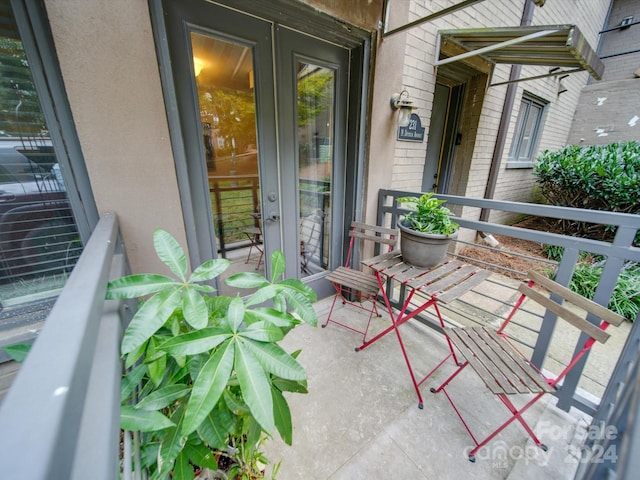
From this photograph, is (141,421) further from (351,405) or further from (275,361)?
(351,405)

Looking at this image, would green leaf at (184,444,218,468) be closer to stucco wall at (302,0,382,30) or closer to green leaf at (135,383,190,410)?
green leaf at (135,383,190,410)

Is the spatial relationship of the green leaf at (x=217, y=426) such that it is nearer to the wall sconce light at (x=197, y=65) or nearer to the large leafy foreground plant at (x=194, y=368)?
the large leafy foreground plant at (x=194, y=368)

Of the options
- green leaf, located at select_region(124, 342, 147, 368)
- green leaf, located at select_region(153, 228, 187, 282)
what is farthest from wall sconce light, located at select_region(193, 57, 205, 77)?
green leaf, located at select_region(124, 342, 147, 368)

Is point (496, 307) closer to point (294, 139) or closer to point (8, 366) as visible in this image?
point (294, 139)

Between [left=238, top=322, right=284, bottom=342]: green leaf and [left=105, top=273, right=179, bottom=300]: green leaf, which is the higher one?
[left=105, top=273, right=179, bottom=300]: green leaf

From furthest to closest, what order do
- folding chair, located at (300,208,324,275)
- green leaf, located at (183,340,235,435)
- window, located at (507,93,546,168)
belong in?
window, located at (507,93,546,168) → folding chair, located at (300,208,324,275) → green leaf, located at (183,340,235,435)

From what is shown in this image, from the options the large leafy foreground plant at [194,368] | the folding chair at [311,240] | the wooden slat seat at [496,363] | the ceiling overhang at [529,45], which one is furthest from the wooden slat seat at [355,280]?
the ceiling overhang at [529,45]

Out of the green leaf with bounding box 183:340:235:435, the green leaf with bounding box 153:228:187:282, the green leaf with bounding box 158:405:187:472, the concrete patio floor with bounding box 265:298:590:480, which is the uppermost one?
the green leaf with bounding box 153:228:187:282

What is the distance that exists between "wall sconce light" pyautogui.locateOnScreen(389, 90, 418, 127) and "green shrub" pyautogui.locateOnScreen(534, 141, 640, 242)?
3.74 meters

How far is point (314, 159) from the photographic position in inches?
91.2

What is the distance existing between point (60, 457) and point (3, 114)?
5.27ft

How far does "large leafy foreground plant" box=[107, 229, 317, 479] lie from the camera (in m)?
0.61

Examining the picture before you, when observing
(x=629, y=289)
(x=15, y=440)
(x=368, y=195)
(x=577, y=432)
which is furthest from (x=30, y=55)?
(x=629, y=289)

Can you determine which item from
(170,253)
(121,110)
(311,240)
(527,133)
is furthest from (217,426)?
(527,133)
